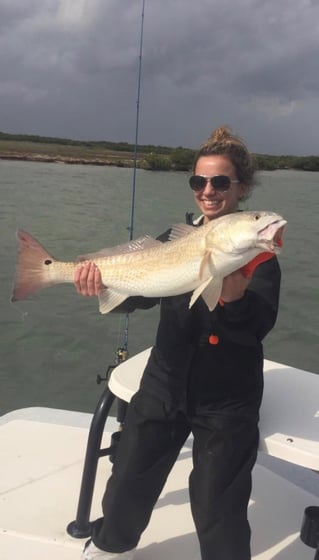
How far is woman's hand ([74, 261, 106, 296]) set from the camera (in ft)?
9.13

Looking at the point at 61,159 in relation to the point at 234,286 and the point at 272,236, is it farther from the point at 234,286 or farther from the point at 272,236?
the point at 272,236

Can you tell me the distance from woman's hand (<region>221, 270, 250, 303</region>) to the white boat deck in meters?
1.50

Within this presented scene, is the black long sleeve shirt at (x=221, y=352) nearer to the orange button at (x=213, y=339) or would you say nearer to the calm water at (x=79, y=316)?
the orange button at (x=213, y=339)

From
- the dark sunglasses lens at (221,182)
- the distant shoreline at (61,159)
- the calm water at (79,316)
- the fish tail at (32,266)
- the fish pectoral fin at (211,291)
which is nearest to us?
the fish pectoral fin at (211,291)

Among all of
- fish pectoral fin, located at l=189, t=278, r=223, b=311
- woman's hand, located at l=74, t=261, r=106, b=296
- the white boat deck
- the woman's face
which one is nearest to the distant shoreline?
the white boat deck

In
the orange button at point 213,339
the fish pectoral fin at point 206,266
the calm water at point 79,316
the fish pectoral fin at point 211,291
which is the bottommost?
the calm water at point 79,316

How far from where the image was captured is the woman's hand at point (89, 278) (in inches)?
110

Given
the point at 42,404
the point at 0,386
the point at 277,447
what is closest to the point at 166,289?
the point at 277,447

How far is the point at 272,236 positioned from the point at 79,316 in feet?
25.9

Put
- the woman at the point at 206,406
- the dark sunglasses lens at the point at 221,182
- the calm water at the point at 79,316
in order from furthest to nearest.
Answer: the calm water at the point at 79,316
the dark sunglasses lens at the point at 221,182
the woman at the point at 206,406

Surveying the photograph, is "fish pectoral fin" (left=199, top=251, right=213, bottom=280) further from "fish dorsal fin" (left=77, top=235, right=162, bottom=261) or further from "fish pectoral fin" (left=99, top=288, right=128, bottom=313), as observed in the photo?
"fish pectoral fin" (left=99, top=288, right=128, bottom=313)

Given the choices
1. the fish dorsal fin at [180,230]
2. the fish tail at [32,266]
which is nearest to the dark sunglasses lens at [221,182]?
the fish dorsal fin at [180,230]

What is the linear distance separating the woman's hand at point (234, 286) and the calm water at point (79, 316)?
0.94 metres

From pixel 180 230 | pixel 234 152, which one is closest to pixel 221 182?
pixel 234 152
